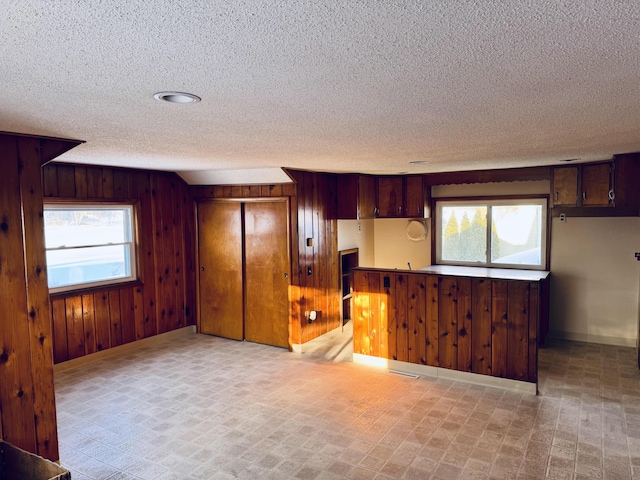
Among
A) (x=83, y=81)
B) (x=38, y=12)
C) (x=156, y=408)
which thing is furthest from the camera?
(x=156, y=408)

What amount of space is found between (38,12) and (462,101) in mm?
1574

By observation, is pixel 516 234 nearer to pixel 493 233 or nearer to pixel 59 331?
pixel 493 233

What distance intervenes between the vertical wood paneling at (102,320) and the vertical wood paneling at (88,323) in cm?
4

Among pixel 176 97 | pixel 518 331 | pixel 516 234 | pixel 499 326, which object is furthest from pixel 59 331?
pixel 516 234

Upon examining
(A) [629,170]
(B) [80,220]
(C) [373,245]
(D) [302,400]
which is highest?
(A) [629,170]

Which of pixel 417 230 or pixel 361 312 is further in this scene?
pixel 417 230

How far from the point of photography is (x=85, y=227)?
4945 mm

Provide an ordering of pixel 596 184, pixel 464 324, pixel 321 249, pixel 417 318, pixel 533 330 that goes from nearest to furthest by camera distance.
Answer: pixel 533 330
pixel 464 324
pixel 417 318
pixel 596 184
pixel 321 249

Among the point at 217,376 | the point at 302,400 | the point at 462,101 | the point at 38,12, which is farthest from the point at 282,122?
the point at 217,376

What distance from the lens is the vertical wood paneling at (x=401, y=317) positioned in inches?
184

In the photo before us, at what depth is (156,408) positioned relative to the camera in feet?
12.7

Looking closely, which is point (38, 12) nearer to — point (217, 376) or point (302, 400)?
point (302, 400)

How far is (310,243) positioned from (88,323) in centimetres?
269

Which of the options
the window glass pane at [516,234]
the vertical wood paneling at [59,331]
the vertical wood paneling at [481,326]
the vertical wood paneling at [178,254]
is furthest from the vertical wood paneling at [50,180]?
the window glass pane at [516,234]
